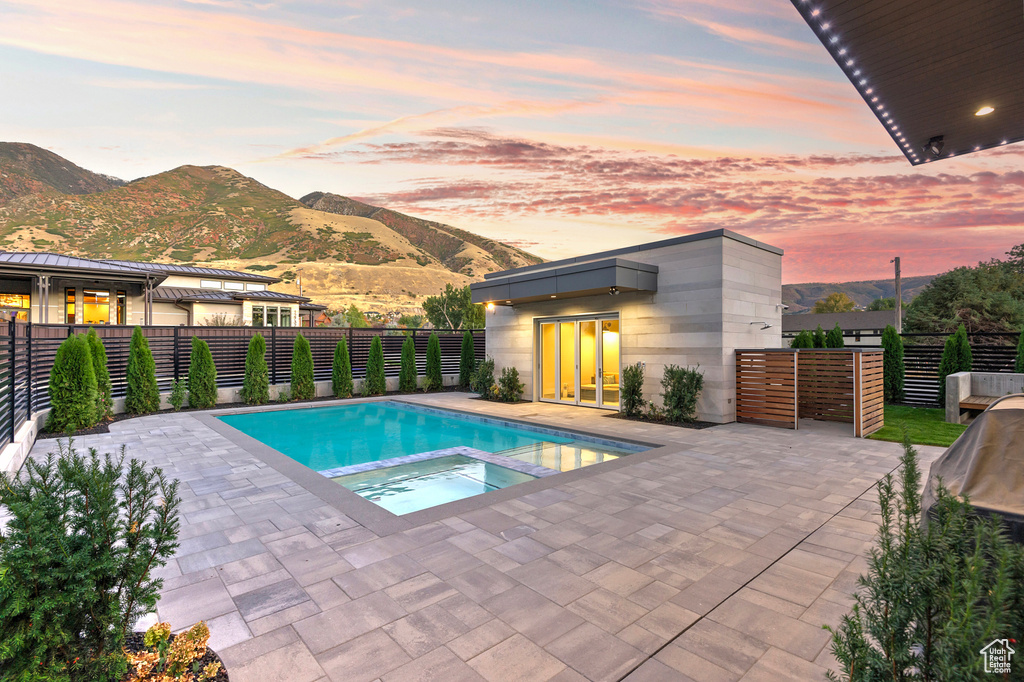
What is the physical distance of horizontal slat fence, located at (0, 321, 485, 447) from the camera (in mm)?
6389

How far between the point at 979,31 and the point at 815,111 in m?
9.23

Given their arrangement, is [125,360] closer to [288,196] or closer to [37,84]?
[37,84]

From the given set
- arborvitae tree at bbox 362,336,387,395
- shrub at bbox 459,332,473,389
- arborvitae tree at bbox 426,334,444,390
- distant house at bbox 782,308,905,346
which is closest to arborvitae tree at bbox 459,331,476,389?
shrub at bbox 459,332,473,389

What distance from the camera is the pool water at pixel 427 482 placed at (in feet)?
17.6

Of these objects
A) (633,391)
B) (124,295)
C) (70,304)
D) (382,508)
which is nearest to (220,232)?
(124,295)

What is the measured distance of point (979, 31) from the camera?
381cm

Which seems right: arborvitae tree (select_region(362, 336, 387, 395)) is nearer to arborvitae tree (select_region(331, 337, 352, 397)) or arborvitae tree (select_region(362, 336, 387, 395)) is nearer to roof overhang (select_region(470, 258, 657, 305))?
arborvitae tree (select_region(331, 337, 352, 397))

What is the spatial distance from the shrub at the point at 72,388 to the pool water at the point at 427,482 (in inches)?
230

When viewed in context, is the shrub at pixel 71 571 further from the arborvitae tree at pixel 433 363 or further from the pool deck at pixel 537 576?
the arborvitae tree at pixel 433 363

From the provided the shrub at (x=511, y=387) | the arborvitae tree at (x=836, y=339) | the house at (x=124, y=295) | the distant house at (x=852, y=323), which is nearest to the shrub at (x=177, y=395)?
the house at (x=124, y=295)

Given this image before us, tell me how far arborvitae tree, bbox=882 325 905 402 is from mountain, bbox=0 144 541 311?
50.5 metres

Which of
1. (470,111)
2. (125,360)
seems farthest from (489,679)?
(470,111)

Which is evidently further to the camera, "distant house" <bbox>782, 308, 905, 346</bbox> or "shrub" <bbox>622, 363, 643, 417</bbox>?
"distant house" <bbox>782, 308, 905, 346</bbox>

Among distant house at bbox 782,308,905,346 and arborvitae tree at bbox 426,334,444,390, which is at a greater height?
distant house at bbox 782,308,905,346
